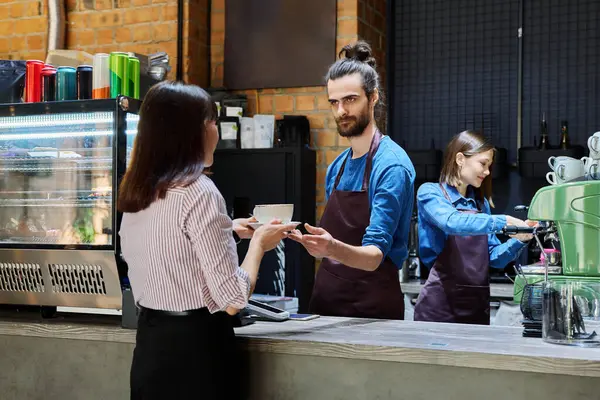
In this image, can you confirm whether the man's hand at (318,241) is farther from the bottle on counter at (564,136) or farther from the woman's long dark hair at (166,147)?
the bottle on counter at (564,136)

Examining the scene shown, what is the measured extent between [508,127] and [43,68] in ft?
9.88

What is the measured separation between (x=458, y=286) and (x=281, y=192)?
1325 millimetres

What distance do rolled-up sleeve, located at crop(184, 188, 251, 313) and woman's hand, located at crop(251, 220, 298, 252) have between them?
0.67 feet

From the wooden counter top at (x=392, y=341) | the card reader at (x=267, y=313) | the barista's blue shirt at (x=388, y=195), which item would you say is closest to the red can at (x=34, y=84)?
the wooden counter top at (x=392, y=341)

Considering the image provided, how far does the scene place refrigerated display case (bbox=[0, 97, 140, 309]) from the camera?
7.50 feet

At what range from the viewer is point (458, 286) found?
130 inches

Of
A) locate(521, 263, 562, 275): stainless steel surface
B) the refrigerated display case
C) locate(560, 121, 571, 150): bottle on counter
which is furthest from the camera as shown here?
locate(560, 121, 571, 150): bottle on counter

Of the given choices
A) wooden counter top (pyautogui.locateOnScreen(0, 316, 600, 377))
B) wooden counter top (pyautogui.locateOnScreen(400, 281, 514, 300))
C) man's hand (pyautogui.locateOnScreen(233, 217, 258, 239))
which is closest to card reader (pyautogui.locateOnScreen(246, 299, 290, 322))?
wooden counter top (pyautogui.locateOnScreen(0, 316, 600, 377))

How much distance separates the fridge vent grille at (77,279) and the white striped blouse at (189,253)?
534mm

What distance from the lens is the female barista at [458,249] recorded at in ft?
10.8

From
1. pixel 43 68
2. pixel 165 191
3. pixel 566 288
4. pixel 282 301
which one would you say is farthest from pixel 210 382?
→ pixel 43 68

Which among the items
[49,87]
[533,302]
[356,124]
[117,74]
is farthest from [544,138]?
[49,87]

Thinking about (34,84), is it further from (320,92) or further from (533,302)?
(320,92)

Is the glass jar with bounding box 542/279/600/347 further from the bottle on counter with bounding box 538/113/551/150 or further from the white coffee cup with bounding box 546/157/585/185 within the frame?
the bottle on counter with bounding box 538/113/551/150
